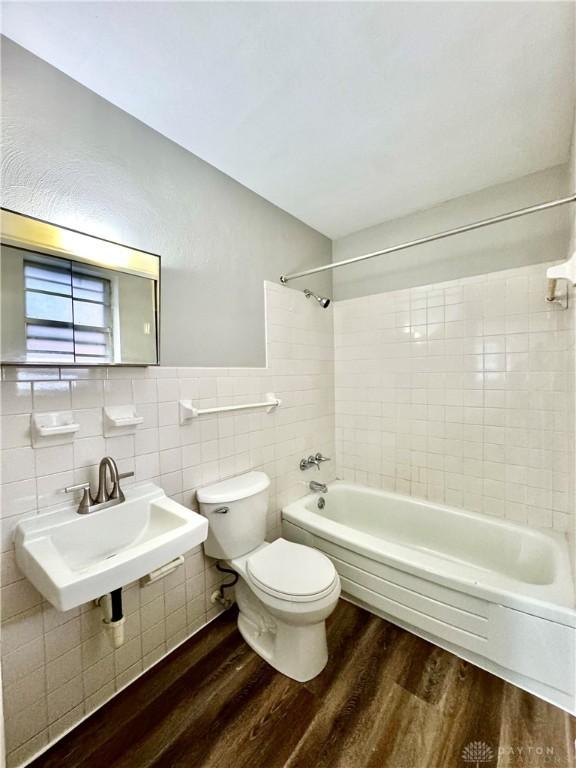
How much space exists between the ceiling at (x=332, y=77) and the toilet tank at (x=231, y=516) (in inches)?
69.2

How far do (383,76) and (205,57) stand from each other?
2.24 ft

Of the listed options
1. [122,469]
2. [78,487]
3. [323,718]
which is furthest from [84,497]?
[323,718]

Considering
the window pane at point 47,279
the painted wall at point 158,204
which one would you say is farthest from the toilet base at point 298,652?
the window pane at point 47,279

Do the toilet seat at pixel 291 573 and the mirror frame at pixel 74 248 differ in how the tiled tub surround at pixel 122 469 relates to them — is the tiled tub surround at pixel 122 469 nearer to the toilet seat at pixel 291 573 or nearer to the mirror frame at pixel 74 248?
the mirror frame at pixel 74 248

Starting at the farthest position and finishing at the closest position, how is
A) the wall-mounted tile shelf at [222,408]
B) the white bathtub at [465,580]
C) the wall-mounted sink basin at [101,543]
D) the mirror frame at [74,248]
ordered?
1. the wall-mounted tile shelf at [222,408]
2. the white bathtub at [465,580]
3. the mirror frame at [74,248]
4. the wall-mounted sink basin at [101,543]

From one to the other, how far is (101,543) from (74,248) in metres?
1.11

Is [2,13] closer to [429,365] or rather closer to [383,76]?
[383,76]

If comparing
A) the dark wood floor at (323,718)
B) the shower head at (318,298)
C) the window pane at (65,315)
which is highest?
the shower head at (318,298)

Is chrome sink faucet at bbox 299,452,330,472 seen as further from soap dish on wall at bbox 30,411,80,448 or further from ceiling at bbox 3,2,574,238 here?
ceiling at bbox 3,2,574,238

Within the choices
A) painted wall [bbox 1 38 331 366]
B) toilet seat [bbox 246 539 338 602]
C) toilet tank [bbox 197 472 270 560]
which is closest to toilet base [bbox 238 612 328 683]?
toilet seat [bbox 246 539 338 602]

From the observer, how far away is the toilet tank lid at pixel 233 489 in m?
1.57

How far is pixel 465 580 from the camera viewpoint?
1416mm

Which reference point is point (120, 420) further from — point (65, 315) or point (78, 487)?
point (65, 315)

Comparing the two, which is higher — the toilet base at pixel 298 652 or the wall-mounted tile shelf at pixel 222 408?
the wall-mounted tile shelf at pixel 222 408
